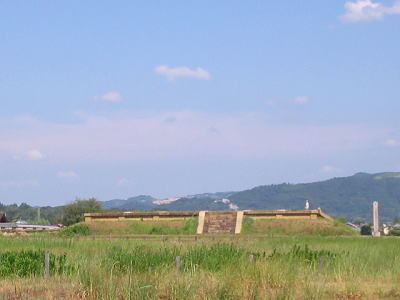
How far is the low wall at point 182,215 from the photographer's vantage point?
52750 mm

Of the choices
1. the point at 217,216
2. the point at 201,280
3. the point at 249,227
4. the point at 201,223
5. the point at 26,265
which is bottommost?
the point at 26,265

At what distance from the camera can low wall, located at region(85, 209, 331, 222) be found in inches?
2077

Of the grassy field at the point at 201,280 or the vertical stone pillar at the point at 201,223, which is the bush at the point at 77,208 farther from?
the grassy field at the point at 201,280

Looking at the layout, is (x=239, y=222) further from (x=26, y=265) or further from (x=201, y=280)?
(x=201, y=280)

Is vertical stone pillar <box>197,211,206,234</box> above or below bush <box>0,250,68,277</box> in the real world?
above

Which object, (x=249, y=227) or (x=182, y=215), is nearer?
(x=249, y=227)

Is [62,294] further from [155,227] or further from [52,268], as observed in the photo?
[155,227]

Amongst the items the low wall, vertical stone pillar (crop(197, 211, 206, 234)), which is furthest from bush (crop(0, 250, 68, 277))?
the low wall

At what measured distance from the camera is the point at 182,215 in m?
55.0

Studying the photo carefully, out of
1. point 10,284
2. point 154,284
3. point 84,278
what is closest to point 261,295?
point 154,284

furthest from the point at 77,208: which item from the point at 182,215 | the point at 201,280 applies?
the point at 201,280

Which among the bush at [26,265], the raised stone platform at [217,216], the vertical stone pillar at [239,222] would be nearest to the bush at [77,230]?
the raised stone platform at [217,216]

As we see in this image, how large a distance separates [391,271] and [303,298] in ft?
23.7

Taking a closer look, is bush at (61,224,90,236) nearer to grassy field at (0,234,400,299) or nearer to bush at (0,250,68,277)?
bush at (0,250,68,277)
